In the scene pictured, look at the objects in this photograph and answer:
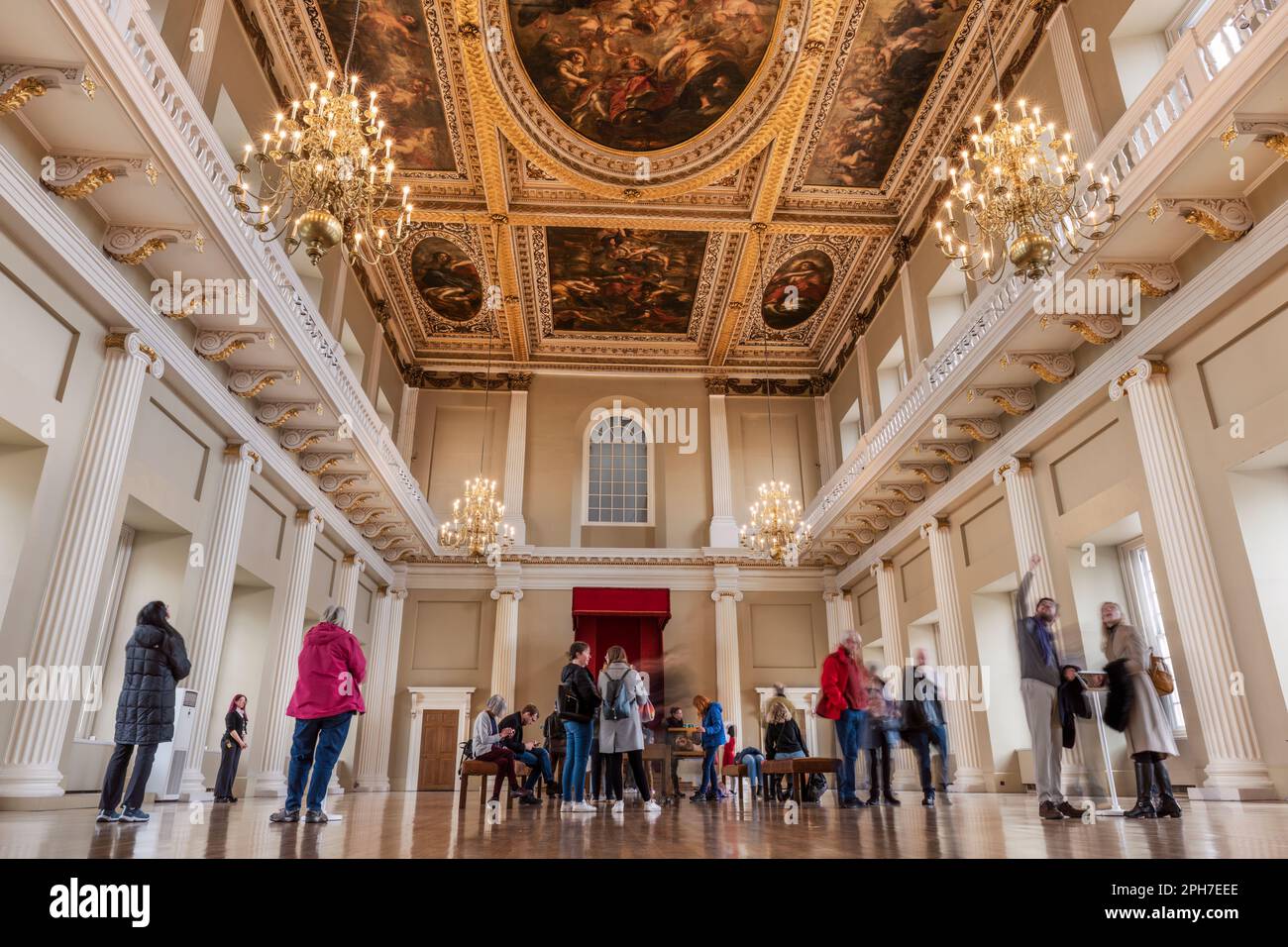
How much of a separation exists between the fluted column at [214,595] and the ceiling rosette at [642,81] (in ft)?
21.4

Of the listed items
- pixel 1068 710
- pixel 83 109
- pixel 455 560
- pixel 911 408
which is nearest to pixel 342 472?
pixel 455 560

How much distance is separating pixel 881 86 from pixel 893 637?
9.55 metres

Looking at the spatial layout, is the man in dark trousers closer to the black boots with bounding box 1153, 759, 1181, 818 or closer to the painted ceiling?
the black boots with bounding box 1153, 759, 1181, 818

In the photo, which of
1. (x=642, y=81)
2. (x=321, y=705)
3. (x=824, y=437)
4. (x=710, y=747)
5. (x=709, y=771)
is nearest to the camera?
(x=321, y=705)

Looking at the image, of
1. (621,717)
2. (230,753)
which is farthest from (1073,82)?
(230,753)

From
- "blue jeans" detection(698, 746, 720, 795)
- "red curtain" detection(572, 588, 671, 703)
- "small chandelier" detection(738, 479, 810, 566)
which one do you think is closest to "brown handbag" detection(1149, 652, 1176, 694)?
"blue jeans" detection(698, 746, 720, 795)

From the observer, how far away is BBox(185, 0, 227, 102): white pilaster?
26.8 ft

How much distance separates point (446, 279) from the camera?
632 inches

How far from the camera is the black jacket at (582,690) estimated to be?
21.7ft

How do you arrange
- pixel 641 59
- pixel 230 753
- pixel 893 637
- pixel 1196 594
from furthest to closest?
pixel 893 637
pixel 641 59
pixel 230 753
pixel 1196 594

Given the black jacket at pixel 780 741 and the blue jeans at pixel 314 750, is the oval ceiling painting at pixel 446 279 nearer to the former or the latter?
the black jacket at pixel 780 741

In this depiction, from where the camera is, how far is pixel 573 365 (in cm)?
1858

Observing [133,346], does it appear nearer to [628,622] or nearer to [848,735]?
[848,735]

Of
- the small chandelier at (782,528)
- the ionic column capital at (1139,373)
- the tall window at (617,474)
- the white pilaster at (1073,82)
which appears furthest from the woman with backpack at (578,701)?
the tall window at (617,474)
